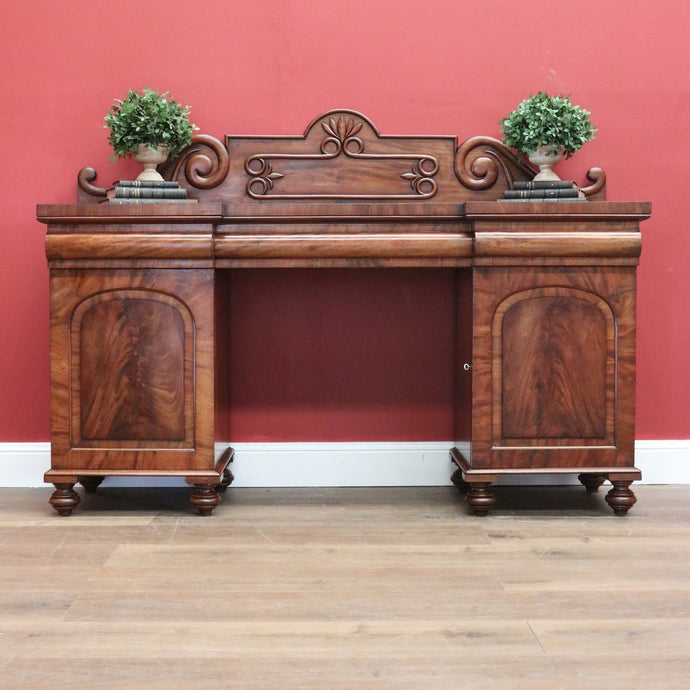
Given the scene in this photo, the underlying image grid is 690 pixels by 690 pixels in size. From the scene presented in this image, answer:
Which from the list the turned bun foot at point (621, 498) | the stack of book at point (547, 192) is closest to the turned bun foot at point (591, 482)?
the turned bun foot at point (621, 498)

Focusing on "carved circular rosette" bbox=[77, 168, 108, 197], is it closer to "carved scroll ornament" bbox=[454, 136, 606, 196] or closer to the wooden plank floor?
the wooden plank floor

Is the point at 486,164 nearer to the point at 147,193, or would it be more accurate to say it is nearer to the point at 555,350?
the point at 555,350

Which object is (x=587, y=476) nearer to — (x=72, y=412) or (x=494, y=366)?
(x=494, y=366)

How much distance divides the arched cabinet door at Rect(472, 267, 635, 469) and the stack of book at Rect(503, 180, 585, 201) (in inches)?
9.2

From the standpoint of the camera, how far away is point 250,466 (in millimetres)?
2266

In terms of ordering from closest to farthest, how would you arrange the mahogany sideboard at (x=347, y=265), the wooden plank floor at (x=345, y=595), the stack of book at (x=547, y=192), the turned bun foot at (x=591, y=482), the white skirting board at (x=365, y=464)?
the wooden plank floor at (x=345, y=595) → the mahogany sideboard at (x=347, y=265) → the stack of book at (x=547, y=192) → the turned bun foot at (x=591, y=482) → the white skirting board at (x=365, y=464)

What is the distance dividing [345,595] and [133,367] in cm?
84

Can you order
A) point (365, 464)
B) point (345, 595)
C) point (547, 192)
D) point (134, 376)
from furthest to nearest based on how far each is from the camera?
point (365, 464)
point (547, 192)
point (134, 376)
point (345, 595)

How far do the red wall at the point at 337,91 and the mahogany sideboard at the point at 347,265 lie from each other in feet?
1.33

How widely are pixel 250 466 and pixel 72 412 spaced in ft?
2.02

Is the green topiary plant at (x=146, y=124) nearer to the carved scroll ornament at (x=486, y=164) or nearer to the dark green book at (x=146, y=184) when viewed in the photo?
the dark green book at (x=146, y=184)

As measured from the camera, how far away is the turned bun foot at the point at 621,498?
1.90 meters

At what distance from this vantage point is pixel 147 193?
6.33 feet

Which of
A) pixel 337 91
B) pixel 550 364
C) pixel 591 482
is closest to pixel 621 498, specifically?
pixel 591 482
